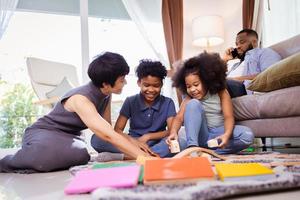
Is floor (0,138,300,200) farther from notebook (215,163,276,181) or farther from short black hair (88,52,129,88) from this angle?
short black hair (88,52,129,88)

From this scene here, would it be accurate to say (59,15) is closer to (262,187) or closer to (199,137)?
(199,137)

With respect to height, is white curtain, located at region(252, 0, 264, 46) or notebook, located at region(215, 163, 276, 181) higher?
white curtain, located at region(252, 0, 264, 46)

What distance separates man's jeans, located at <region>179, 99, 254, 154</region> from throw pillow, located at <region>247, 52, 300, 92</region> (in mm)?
244

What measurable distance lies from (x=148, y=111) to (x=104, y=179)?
957 millimetres

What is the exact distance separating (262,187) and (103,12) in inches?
117

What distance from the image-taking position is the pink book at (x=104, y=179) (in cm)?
67

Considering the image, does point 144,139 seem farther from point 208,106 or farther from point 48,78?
point 48,78

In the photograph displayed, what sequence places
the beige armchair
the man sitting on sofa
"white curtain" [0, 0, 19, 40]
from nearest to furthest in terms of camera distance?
the man sitting on sofa < the beige armchair < "white curtain" [0, 0, 19, 40]

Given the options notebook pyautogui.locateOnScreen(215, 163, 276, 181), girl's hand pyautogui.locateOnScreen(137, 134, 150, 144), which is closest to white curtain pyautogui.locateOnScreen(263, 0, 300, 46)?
girl's hand pyautogui.locateOnScreen(137, 134, 150, 144)

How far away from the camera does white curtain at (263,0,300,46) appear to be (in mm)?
2518

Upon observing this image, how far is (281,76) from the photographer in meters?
1.39

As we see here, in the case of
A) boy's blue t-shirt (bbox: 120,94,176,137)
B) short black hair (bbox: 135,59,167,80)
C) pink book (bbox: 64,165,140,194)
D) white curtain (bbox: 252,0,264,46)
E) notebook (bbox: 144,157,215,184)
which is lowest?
pink book (bbox: 64,165,140,194)

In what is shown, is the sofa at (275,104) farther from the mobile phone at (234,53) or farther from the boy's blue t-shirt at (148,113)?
the mobile phone at (234,53)

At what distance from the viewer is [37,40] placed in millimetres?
3029
